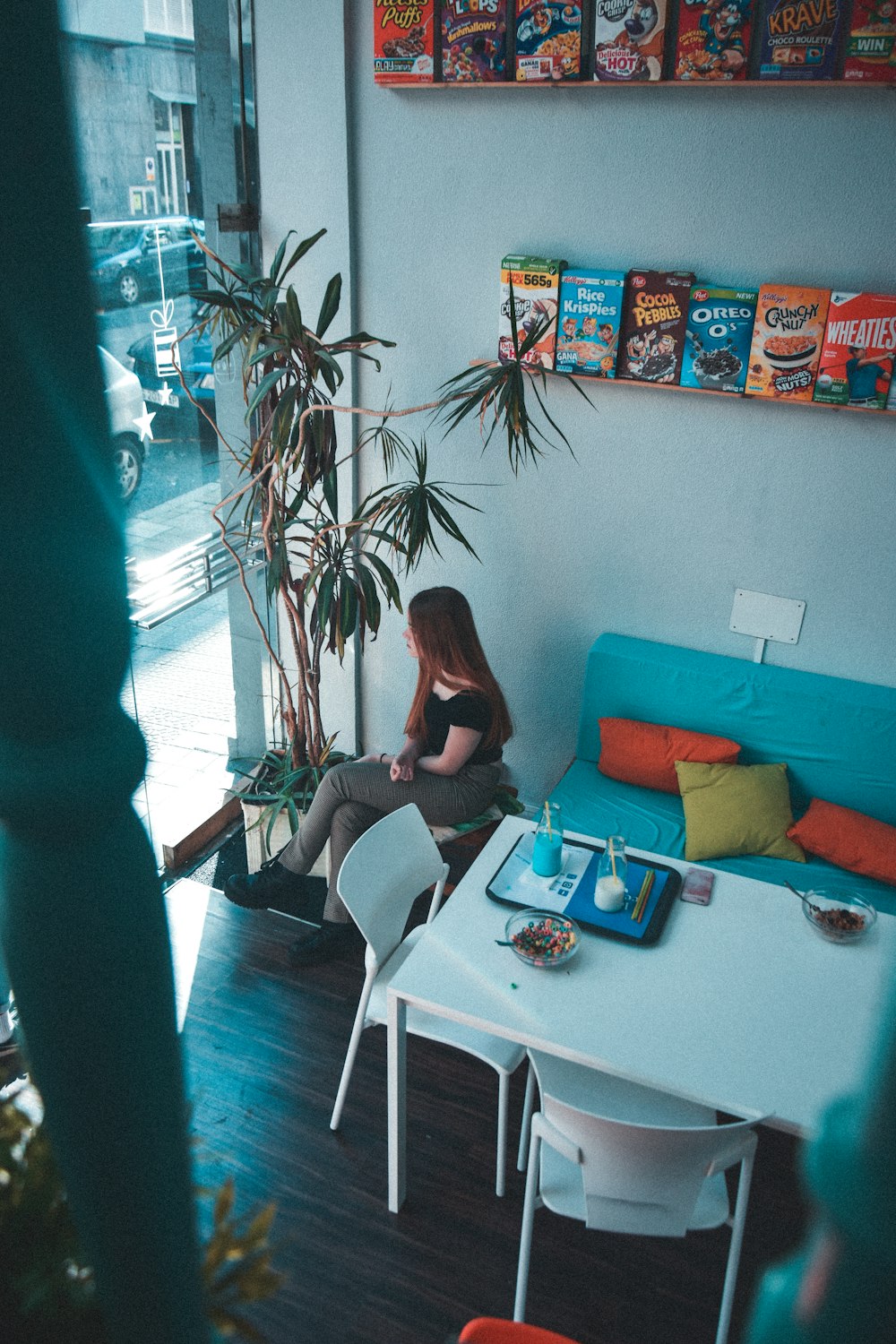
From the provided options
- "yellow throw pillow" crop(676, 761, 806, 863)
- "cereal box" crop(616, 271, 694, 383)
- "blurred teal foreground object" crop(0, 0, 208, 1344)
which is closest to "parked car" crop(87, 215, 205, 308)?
"cereal box" crop(616, 271, 694, 383)

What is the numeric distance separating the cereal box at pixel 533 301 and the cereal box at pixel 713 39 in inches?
27.9

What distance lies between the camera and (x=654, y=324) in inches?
138

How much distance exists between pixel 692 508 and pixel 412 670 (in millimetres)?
1406

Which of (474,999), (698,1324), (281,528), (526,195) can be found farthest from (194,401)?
(698,1324)

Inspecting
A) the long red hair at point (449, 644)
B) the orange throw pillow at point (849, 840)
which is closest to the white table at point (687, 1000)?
the orange throw pillow at point (849, 840)

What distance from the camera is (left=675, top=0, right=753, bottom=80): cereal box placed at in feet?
10.2

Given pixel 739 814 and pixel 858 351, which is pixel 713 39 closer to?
pixel 858 351

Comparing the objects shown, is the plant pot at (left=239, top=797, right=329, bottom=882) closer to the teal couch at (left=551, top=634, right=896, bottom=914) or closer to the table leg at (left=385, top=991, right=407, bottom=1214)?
the teal couch at (left=551, top=634, right=896, bottom=914)

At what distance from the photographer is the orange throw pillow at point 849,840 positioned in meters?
3.37

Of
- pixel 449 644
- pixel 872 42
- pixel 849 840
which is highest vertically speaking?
pixel 872 42

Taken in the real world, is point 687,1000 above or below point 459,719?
below

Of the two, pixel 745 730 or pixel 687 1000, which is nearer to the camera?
pixel 687 1000

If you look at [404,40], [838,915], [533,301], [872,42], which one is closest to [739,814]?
[838,915]

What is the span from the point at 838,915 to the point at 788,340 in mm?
1818
